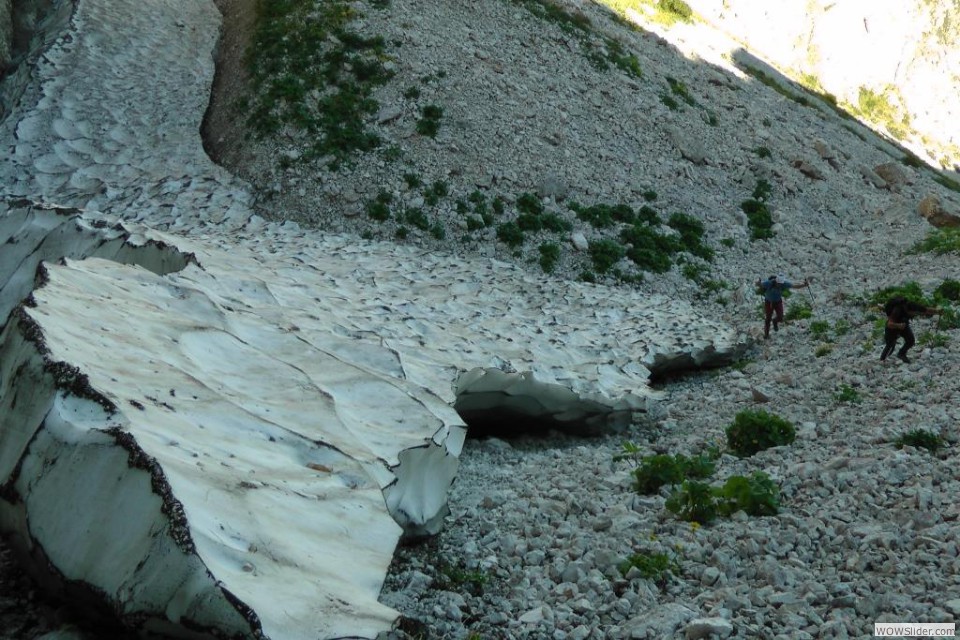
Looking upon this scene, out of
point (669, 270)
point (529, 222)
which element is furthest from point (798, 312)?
point (529, 222)

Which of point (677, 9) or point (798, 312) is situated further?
point (677, 9)

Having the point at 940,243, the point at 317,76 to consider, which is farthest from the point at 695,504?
the point at 317,76

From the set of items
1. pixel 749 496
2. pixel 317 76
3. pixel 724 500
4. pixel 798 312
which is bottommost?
pixel 724 500

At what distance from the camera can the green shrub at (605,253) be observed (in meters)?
21.9

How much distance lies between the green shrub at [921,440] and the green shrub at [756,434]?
140cm

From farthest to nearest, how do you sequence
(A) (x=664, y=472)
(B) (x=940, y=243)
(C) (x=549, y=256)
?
1. (B) (x=940, y=243)
2. (C) (x=549, y=256)
3. (A) (x=664, y=472)

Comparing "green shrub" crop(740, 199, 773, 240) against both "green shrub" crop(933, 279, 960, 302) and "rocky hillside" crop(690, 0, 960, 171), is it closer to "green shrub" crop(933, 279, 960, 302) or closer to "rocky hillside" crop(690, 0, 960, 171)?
"green shrub" crop(933, 279, 960, 302)

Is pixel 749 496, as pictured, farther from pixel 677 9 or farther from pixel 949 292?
pixel 677 9

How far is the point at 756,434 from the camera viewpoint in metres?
11.1

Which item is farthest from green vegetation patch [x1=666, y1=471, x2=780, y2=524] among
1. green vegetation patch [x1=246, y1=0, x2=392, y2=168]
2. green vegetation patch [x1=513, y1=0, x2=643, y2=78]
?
green vegetation patch [x1=513, y1=0, x2=643, y2=78]

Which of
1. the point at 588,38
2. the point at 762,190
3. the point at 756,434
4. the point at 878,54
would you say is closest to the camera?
the point at 756,434

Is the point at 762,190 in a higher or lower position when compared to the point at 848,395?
higher

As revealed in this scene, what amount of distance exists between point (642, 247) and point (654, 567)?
15.8m

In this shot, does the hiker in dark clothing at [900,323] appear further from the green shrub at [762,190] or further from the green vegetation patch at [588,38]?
the green vegetation patch at [588,38]
